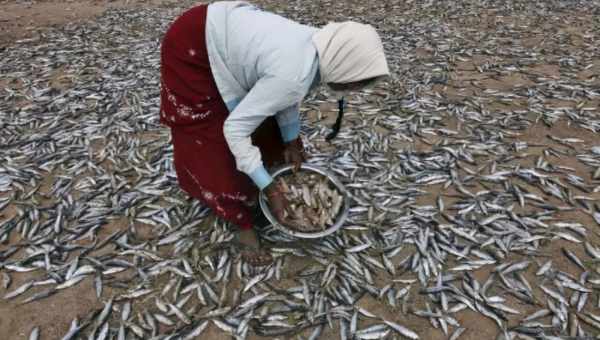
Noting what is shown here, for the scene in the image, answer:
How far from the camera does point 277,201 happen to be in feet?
9.08

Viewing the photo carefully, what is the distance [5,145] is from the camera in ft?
16.2

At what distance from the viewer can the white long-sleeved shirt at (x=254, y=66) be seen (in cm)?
227

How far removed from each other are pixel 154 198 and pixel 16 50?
6357 millimetres

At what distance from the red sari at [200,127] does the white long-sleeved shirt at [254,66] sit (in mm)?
145

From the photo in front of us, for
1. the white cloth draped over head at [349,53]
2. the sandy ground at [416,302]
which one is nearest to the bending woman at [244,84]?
the white cloth draped over head at [349,53]

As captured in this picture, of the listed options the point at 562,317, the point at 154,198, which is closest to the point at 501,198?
the point at 562,317

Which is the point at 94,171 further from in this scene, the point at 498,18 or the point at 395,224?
the point at 498,18

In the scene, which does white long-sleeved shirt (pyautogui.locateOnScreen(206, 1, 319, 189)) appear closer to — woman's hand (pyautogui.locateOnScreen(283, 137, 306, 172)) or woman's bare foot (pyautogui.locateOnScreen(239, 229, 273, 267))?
woman's hand (pyautogui.locateOnScreen(283, 137, 306, 172))

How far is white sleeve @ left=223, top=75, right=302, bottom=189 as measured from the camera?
7.48ft

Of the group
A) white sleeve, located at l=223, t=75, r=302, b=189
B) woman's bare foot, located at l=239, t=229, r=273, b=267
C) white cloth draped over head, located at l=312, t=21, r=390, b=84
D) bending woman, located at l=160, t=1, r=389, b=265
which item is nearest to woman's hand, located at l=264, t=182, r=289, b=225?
bending woman, located at l=160, t=1, r=389, b=265

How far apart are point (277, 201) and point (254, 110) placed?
2.24 feet

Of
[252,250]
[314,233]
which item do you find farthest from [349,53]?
[252,250]

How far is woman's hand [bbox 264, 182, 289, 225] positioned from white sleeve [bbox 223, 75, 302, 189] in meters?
0.23

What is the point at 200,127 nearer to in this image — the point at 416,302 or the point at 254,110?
the point at 254,110
